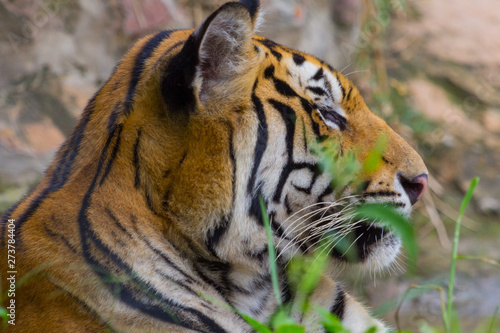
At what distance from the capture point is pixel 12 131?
4.41 meters

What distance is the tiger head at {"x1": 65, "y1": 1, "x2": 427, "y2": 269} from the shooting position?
1913mm

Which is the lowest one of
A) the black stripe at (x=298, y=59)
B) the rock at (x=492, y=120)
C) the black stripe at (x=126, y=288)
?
the rock at (x=492, y=120)

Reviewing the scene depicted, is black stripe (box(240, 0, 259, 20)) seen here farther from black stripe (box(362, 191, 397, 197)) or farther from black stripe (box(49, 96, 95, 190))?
black stripe (box(362, 191, 397, 197))

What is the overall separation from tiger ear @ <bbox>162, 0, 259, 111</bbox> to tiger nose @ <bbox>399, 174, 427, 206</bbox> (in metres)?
0.66

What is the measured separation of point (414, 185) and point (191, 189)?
84 centimetres

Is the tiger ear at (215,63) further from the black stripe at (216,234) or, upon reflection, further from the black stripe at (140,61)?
the black stripe at (216,234)

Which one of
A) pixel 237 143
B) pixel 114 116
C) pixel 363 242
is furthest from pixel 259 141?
pixel 363 242

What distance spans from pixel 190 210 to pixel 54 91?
3.12 m

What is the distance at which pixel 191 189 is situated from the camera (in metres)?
1.91

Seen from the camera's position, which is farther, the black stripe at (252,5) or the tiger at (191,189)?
the black stripe at (252,5)

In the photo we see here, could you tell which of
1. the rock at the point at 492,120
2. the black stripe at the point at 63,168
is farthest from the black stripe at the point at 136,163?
the rock at the point at 492,120

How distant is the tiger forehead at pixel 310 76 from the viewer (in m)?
2.16

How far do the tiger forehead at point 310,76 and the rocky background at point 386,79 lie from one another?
1629mm

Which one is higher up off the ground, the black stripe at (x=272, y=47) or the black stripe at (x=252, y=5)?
the black stripe at (x=252, y=5)
